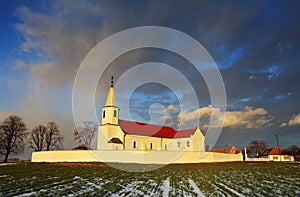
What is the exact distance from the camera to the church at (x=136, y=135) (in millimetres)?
50841

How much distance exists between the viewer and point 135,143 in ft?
177

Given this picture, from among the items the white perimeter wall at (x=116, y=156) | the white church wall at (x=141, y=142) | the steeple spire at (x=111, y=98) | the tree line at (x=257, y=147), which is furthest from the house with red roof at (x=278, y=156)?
the steeple spire at (x=111, y=98)

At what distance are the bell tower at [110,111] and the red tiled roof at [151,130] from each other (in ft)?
8.79

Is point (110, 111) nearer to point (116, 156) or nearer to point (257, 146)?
point (116, 156)

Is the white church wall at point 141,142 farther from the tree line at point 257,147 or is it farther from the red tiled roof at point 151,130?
the tree line at point 257,147

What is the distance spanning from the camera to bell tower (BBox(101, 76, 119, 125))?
52.2 m

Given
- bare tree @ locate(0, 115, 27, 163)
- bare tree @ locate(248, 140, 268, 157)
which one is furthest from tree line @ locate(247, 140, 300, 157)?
bare tree @ locate(0, 115, 27, 163)

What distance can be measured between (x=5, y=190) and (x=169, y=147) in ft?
178

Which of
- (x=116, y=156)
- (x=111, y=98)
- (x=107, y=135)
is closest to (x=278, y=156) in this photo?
(x=107, y=135)

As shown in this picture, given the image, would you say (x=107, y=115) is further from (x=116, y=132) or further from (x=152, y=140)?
(x=152, y=140)

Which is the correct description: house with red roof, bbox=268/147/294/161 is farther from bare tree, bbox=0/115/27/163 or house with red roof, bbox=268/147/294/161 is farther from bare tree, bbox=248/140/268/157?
bare tree, bbox=0/115/27/163

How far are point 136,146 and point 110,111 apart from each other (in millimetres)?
9867

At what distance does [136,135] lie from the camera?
5441 centimetres

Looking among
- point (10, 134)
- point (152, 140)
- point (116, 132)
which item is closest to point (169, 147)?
point (152, 140)
